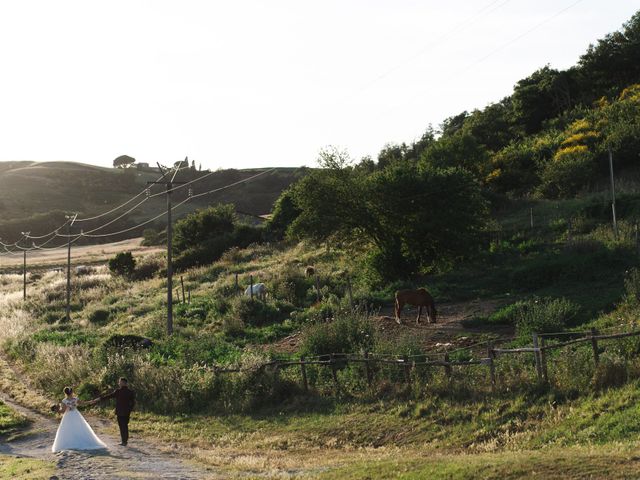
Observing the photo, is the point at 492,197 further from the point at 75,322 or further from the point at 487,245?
the point at 75,322

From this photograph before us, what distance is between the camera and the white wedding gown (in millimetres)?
18219

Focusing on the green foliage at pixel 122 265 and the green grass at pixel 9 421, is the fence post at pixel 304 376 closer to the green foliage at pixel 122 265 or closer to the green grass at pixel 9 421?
the green grass at pixel 9 421

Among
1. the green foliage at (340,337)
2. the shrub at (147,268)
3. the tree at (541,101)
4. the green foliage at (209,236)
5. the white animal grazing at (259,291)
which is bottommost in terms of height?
the green foliage at (340,337)

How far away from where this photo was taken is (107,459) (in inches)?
664

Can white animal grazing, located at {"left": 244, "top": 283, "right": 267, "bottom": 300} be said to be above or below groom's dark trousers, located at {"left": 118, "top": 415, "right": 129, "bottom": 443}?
above

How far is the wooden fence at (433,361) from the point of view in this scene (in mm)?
16656

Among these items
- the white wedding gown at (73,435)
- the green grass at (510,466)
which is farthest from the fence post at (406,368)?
the white wedding gown at (73,435)

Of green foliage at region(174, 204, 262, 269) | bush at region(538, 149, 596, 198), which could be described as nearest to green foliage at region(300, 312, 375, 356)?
bush at region(538, 149, 596, 198)

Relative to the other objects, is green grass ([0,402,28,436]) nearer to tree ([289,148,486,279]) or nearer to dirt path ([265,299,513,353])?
dirt path ([265,299,513,353])

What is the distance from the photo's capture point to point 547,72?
84.4 metres

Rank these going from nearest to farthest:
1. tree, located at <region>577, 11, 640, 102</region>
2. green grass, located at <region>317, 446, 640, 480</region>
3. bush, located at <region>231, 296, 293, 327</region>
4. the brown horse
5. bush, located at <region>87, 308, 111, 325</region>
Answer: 1. green grass, located at <region>317, 446, 640, 480</region>
2. the brown horse
3. bush, located at <region>231, 296, 293, 327</region>
4. bush, located at <region>87, 308, 111, 325</region>
5. tree, located at <region>577, 11, 640, 102</region>

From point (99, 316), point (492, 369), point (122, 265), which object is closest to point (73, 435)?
point (492, 369)

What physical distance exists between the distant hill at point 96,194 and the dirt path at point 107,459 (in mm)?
99876

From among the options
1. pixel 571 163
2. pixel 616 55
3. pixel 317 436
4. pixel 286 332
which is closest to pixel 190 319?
pixel 286 332
